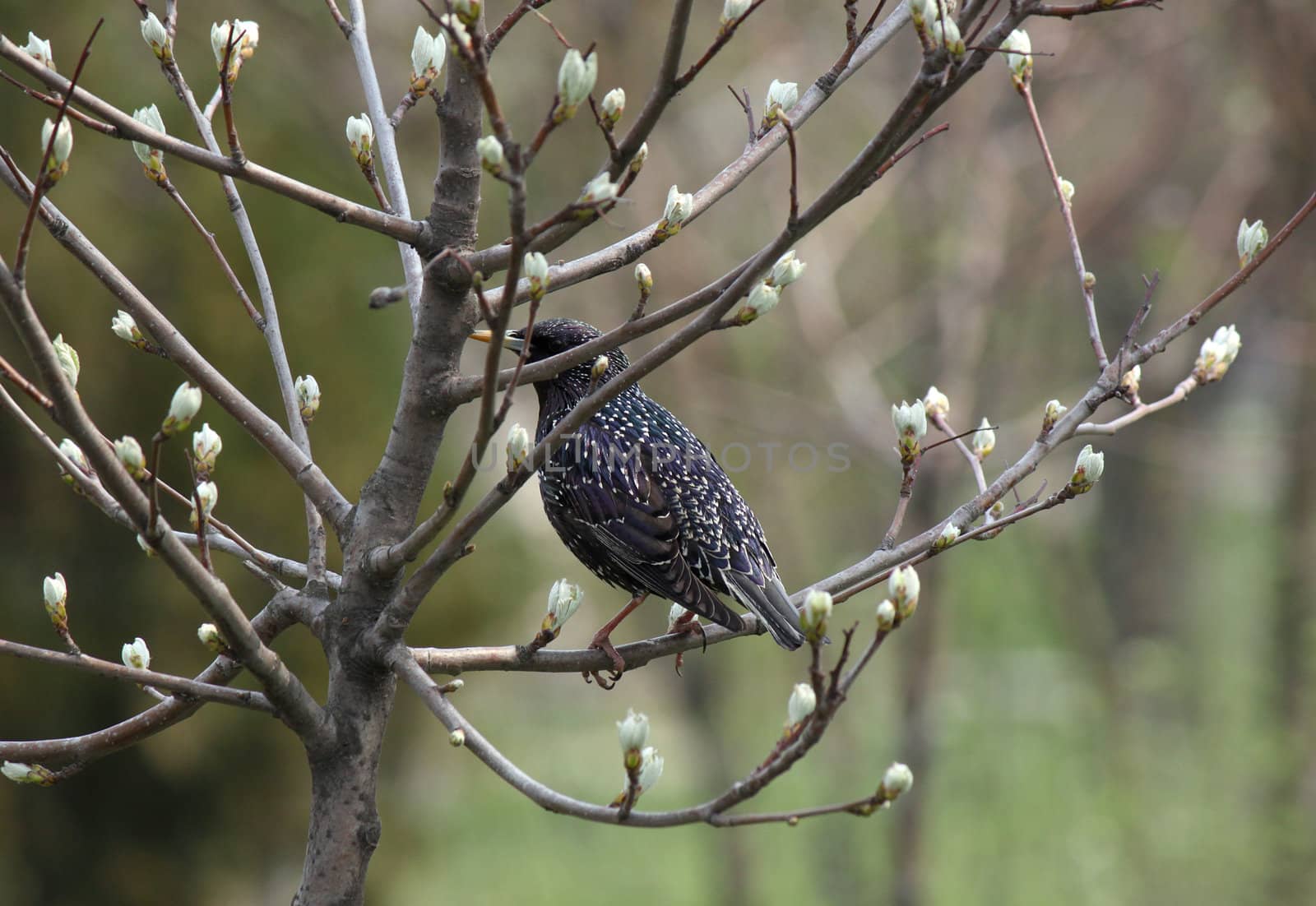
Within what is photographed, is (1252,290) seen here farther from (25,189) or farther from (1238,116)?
(25,189)

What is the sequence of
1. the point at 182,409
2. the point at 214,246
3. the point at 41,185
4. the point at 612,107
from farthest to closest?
the point at 214,246, the point at 612,107, the point at 182,409, the point at 41,185

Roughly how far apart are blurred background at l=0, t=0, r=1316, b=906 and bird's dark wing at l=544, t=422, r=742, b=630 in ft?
4.74

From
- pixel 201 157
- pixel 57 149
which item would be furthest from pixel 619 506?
pixel 57 149

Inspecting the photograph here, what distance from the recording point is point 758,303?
162 cm

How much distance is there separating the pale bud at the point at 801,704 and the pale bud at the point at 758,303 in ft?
1.67

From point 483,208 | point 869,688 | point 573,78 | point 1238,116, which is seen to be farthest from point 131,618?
point 869,688

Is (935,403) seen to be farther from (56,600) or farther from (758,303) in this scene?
(56,600)

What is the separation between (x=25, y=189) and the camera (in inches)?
66.9

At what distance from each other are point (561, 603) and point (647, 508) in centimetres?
124

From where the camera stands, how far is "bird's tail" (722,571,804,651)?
2572 millimetres

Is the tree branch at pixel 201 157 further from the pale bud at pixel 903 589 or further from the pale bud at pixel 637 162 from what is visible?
the pale bud at pixel 903 589

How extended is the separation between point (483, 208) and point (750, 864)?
3991 millimetres

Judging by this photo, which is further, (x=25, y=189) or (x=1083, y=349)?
(x=1083, y=349)

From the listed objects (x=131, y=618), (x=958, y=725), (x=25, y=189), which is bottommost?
(x=25, y=189)
